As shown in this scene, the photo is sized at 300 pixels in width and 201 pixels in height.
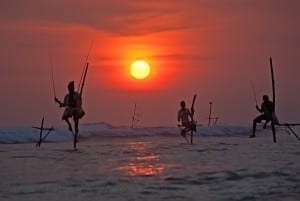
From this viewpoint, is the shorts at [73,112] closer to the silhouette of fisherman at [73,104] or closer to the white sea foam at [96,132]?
the silhouette of fisherman at [73,104]

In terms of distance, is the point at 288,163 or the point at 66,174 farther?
the point at 288,163

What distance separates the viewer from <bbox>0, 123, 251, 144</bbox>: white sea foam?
45.5 metres

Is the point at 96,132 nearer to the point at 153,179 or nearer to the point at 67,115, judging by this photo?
the point at 67,115

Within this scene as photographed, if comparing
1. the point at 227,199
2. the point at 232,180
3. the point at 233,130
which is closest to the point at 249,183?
the point at 232,180

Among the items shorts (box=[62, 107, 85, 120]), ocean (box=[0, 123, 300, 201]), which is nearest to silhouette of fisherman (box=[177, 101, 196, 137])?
shorts (box=[62, 107, 85, 120])

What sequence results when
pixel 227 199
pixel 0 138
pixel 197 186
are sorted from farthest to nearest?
1. pixel 0 138
2. pixel 197 186
3. pixel 227 199

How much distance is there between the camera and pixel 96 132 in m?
55.5

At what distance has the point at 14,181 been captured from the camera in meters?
11.4

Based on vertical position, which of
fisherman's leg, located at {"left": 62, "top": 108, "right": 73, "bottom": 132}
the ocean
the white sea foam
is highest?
fisherman's leg, located at {"left": 62, "top": 108, "right": 73, "bottom": 132}

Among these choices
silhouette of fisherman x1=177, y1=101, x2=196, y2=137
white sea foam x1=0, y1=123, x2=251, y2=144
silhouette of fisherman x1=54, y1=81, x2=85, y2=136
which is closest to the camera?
silhouette of fisherman x1=54, y1=81, x2=85, y2=136

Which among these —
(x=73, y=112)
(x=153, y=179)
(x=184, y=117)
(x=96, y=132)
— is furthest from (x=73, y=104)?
(x=96, y=132)

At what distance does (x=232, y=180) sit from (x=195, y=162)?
3.85 m

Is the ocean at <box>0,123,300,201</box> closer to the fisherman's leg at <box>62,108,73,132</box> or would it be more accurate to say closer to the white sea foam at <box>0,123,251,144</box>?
the fisherman's leg at <box>62,108,73,132</box>

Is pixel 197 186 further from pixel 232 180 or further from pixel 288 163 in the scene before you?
pixel 288 163
